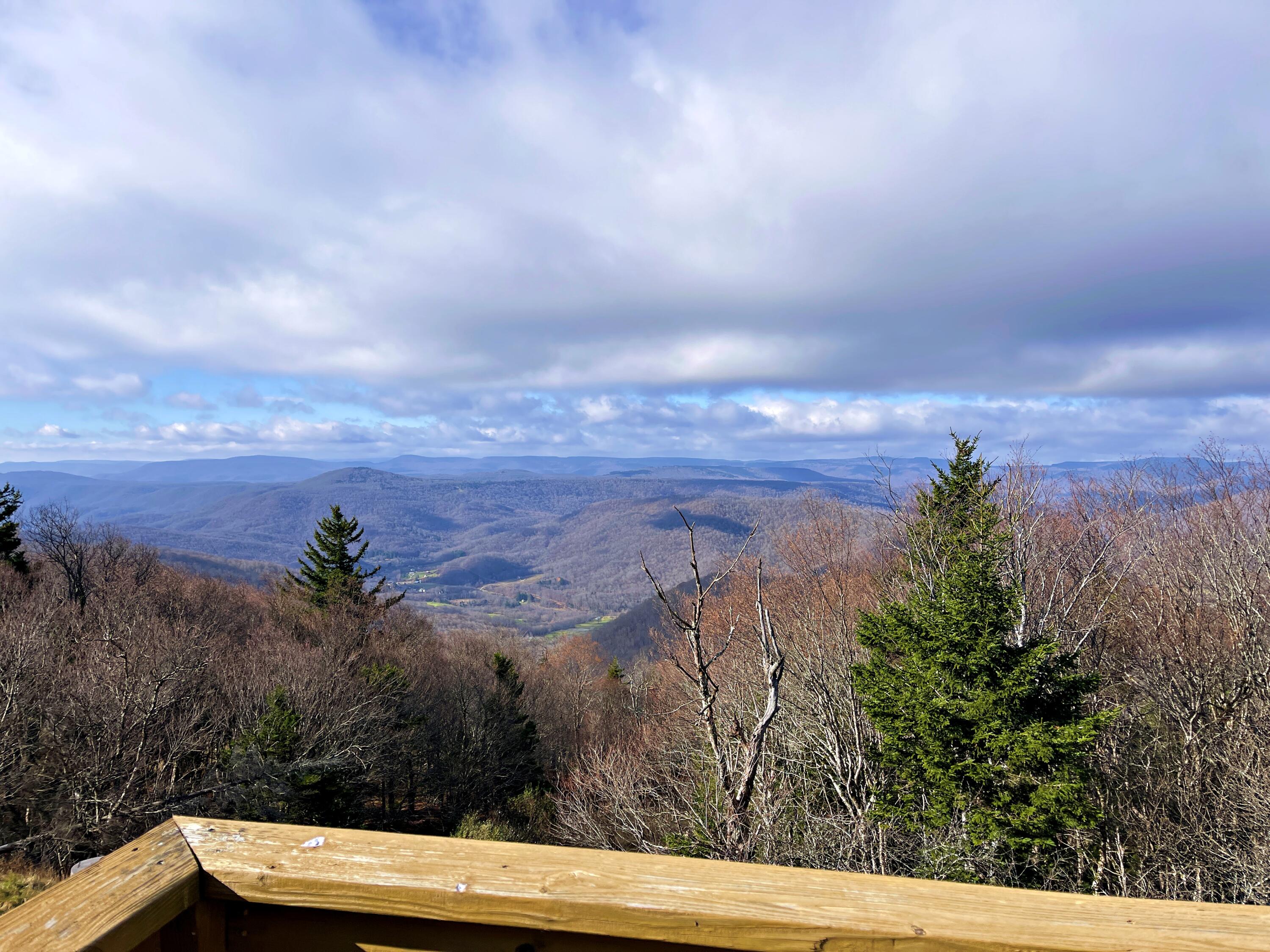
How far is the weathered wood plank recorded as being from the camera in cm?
136

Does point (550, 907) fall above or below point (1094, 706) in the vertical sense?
above

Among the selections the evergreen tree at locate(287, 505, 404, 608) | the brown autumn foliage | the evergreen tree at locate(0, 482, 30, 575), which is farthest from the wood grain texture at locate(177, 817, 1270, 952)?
the evergreen tree at locate(0, 482, 30, 575)

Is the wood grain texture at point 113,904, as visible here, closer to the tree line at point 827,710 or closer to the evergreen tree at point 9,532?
the tree line at point 827,710

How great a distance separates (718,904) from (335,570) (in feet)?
121

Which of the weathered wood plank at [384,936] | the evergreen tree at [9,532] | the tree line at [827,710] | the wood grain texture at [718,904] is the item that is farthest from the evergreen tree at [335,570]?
the wood grain texture at [718,904]

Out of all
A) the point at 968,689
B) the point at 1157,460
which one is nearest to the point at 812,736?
the point at 968,689

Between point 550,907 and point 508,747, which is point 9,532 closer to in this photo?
point 508,747

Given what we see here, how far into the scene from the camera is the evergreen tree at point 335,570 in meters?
33.4

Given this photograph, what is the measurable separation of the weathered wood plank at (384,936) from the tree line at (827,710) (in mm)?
3957

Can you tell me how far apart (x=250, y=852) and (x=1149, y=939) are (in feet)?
6.04

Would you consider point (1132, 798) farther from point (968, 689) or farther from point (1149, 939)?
point (1149, 939)

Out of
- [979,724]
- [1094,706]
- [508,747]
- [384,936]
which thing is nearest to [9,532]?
[508,747]

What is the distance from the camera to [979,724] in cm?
1066

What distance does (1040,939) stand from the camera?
1.24 metres
